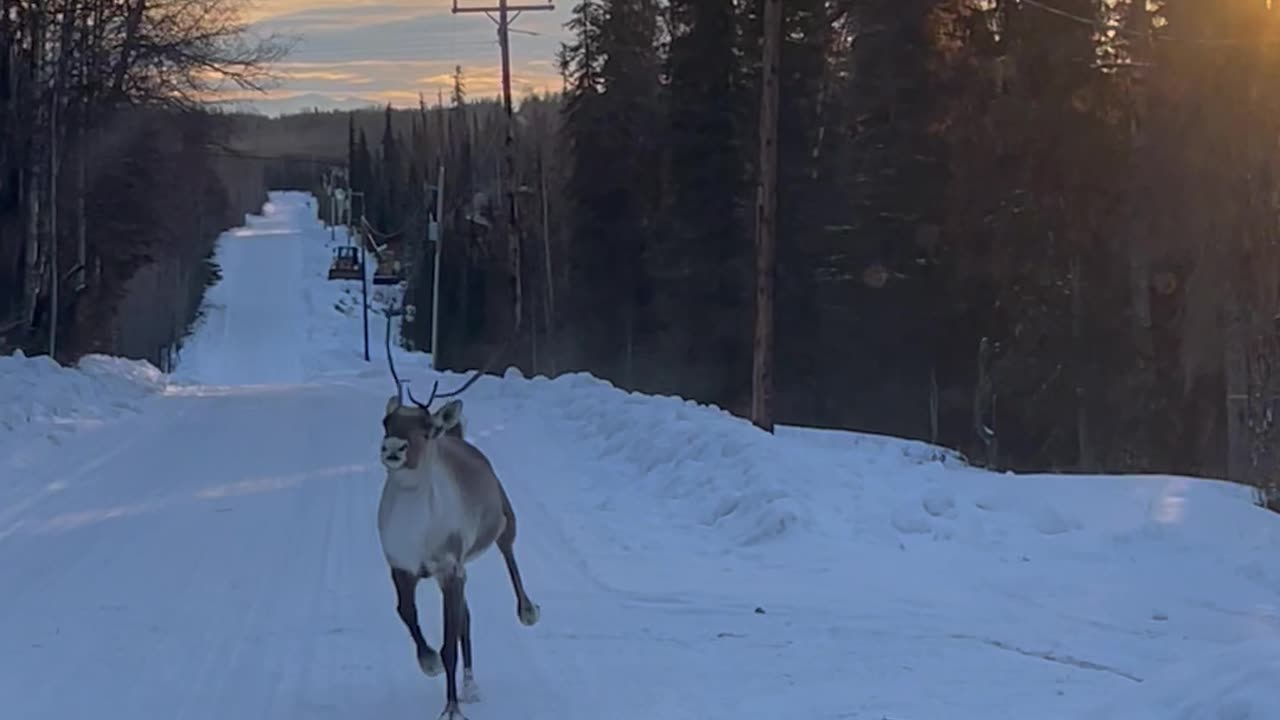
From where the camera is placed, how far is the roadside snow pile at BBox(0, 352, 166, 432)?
921 inches

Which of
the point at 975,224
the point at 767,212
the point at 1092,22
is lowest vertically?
the point at 975,224

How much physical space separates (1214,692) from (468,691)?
384 centimetres

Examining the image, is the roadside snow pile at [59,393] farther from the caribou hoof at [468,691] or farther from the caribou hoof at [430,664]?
the caribou hoof at [430,664]

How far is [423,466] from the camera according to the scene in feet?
27.4

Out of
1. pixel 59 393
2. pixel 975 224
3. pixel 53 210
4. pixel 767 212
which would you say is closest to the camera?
pixel 59 393

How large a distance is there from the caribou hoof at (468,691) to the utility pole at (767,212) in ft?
56.8

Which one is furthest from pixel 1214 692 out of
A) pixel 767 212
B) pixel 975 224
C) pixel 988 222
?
pixel 975 224

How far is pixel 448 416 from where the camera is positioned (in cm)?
852

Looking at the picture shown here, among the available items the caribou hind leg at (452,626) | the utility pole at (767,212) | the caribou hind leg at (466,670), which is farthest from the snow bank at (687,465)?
the caribou hind leg at (452,626)

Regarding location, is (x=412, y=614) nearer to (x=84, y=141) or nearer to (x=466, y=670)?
(x=466, y=670)

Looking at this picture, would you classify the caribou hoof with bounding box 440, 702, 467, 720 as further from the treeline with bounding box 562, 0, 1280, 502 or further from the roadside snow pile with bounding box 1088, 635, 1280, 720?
the treeline with bounding box 562, 0, 1280, 502

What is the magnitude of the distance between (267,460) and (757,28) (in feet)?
89.9

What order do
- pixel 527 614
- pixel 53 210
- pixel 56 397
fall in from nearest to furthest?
1. pixel 527 614
2. pixel 56 397
3. pixel 53 210

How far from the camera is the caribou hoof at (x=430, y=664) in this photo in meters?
8.46
